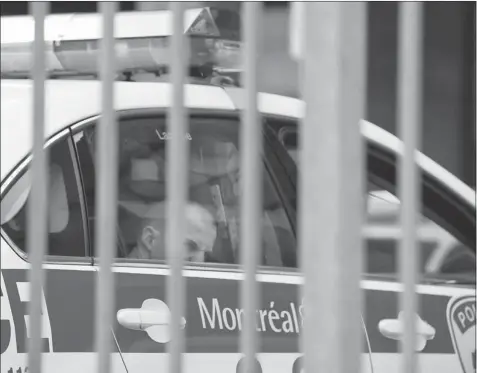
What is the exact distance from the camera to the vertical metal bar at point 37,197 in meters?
1.51

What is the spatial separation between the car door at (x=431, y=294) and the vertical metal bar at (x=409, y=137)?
0.99 meters

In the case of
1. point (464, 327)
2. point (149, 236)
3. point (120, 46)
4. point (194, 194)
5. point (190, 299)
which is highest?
point (120, 46)

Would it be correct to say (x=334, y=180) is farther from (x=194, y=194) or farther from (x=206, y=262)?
(x=194, y=194)

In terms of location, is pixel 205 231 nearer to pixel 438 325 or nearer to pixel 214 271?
pixel 214 271

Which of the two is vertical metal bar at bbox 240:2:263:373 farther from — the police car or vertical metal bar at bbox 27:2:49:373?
the police car

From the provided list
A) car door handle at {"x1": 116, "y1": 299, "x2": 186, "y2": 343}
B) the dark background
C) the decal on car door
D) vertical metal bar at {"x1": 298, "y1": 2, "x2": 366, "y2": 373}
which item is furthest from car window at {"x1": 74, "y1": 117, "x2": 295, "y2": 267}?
the dark background

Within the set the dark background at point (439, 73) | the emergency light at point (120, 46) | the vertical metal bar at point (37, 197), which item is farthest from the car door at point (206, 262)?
the dark background at point (439, 73)

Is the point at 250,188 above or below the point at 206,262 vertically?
above

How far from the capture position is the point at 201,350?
2418 millimetres

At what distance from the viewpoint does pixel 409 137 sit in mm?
1417

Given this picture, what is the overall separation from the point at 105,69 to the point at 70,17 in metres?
1.25

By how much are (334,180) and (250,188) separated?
126mm

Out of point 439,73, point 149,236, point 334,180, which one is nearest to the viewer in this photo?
point 334,180

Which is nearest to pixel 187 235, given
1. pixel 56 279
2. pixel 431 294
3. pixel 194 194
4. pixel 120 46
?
pixel 194 194
